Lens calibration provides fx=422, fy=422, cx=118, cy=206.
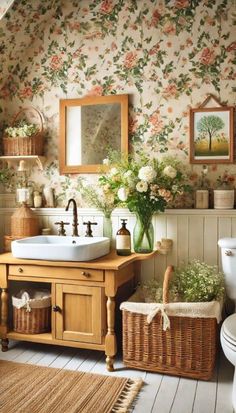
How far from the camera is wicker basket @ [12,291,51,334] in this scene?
293 cm

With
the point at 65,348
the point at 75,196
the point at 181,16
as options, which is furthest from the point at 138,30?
the point at 65,348

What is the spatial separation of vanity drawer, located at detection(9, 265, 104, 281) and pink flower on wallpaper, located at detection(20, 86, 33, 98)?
4.67 ft

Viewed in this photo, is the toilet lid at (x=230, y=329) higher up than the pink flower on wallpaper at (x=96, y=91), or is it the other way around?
the pink flower on wallpaper at (x=96, y=91)

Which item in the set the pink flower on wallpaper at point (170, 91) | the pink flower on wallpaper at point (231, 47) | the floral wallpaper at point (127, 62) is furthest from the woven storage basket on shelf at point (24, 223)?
the pink flower on wallpaper at point (231, 47)

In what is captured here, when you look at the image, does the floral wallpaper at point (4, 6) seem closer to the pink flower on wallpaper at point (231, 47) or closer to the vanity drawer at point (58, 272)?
the pink flower on wallpaper at point (231, 47)

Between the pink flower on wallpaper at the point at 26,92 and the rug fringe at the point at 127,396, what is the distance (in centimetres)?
231

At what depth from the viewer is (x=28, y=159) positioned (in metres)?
3.40

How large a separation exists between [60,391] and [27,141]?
72.6 inches

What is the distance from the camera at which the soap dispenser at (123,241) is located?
9.70ft

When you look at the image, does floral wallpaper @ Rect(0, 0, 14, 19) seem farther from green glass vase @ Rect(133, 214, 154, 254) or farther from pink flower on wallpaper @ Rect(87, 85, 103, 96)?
green glass vase @ Rect(133, 214, 154, 254)

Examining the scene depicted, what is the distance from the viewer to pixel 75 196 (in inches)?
133

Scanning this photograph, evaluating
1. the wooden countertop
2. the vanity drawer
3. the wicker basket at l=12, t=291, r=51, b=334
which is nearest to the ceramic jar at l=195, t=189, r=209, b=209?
the wooden countertop

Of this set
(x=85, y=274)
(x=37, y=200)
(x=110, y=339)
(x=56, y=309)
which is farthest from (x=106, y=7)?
(x=110, y=339)

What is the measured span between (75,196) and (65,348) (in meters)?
1.16
